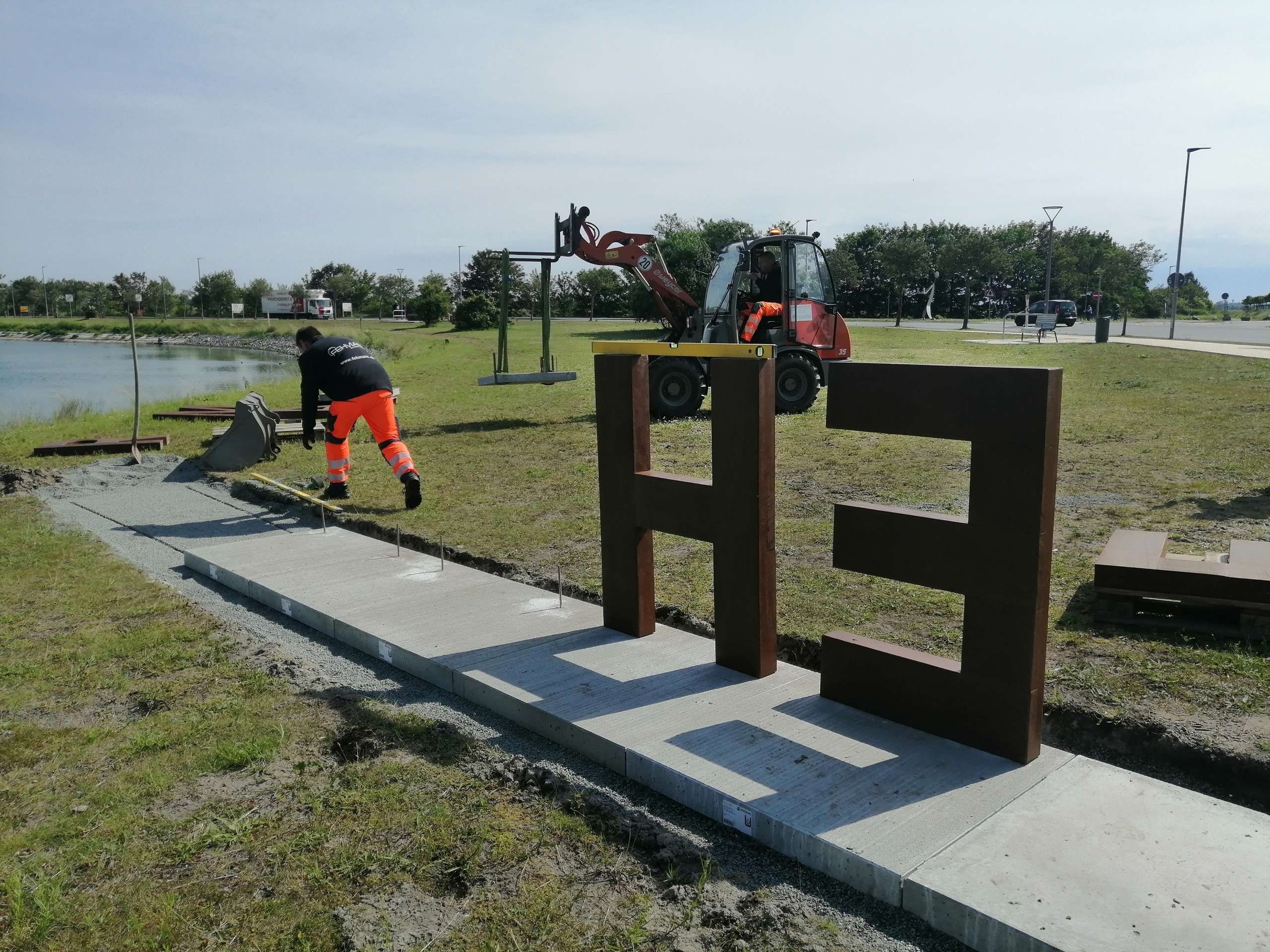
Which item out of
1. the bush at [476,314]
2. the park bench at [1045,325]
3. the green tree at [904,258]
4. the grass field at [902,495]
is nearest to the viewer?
the grass field at [902,495]

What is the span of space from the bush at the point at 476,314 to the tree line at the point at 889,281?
0.07m

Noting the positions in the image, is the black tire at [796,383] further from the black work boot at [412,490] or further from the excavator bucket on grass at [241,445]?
the excavator bucket on grass at [241,445]

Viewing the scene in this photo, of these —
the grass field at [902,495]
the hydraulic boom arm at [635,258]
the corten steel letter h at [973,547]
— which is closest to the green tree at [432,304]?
the grass field at [902,495]

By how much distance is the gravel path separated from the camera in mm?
2895

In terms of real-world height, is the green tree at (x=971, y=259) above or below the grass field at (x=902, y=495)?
above

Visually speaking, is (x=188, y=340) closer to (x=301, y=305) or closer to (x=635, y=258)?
(x=301, y=305)

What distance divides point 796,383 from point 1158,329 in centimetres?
3667

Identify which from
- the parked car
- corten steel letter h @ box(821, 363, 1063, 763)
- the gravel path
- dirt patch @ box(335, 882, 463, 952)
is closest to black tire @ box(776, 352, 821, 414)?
the gravel path

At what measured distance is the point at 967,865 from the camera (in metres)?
2.91

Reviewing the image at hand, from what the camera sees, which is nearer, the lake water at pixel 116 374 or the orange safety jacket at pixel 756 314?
the orange safety jacket at pixel 756 314

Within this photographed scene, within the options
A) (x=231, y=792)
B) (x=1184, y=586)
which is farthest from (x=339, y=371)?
(x=1184, y=586)

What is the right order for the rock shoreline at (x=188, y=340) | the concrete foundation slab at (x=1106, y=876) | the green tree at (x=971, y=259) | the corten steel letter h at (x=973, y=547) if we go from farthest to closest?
the rock shoreline at (x=188, y=340), the green tree at (x=971, y=259), the corten steel letter h at (x=973, y=547), the concrete foundation slab at (x=1106, y=876)

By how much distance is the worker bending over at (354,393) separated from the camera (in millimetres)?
8523

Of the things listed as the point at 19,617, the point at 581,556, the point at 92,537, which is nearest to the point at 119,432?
the point at 92,537
